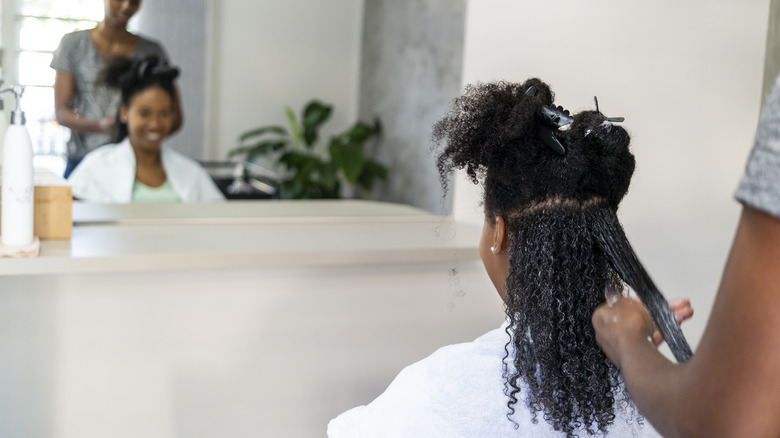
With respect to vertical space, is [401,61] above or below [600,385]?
above

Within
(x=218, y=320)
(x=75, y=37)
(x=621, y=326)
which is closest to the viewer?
(x=621, y=326)

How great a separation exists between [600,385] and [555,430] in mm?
74

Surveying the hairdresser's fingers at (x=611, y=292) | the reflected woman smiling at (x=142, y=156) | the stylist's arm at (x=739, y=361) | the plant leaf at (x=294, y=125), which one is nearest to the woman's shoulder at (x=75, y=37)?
the reflected woman smiling at (x=142, y=156)

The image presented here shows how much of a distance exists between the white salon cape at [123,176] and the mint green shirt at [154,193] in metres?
0.01

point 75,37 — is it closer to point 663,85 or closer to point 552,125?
point 552,125

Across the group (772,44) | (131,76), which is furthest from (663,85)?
(131,76)

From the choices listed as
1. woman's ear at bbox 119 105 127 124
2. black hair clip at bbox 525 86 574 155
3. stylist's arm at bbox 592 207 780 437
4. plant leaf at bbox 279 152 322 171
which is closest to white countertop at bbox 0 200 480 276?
plant leaf at bbox 279 152 322 171

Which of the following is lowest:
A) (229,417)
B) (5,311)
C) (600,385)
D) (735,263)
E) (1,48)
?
(229,417)

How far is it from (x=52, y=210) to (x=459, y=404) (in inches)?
34.4

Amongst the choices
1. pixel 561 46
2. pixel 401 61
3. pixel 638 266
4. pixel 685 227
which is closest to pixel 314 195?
pixel 401 61

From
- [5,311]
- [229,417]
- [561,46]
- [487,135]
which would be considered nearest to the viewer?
[487,135]

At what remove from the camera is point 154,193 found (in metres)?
2.03

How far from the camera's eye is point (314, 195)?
2.31 meters

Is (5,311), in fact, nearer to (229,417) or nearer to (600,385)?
(229,417)
